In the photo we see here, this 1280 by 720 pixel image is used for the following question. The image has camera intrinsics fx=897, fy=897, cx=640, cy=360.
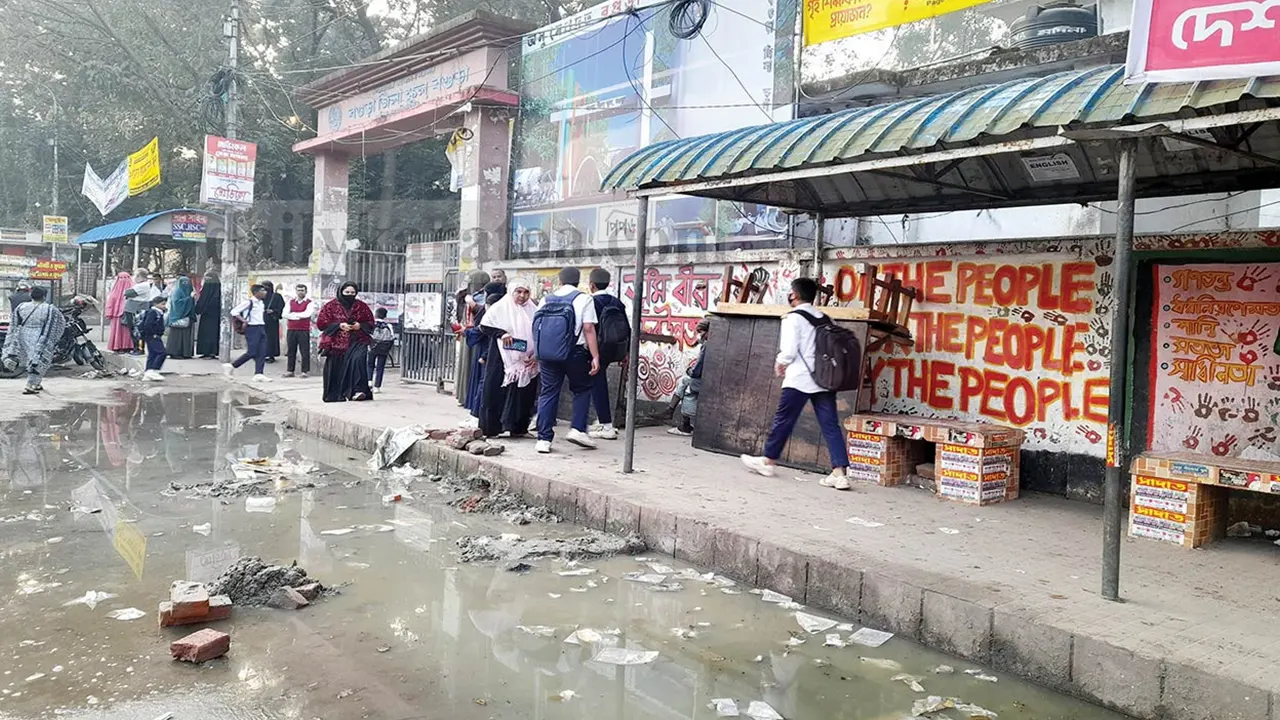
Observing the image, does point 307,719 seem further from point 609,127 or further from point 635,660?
point 609,127

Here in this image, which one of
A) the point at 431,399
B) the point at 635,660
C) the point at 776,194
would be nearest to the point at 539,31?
the point at 431,399

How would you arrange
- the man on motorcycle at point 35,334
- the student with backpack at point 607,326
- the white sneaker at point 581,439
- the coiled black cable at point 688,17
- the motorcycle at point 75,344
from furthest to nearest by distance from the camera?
the motorcycle at point 75,344, the man on motorcycle at point 35,334, the coiled black cable at point 688,17, the student with backpack at point 607,326, the white sneaker at point 581,439

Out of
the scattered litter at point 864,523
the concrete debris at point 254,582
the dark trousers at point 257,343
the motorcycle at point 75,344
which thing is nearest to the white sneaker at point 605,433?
the scattered litter at point 864,523

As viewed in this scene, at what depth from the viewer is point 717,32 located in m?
10.9

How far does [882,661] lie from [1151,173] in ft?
14.7

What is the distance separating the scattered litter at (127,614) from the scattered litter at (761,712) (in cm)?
289

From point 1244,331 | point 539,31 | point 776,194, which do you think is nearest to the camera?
point 1244,331

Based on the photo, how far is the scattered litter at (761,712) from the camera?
343 cm

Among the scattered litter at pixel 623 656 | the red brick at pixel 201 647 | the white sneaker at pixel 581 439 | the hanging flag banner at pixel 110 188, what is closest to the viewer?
the red brick at pixel 201 647

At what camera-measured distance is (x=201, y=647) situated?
3.72 metres

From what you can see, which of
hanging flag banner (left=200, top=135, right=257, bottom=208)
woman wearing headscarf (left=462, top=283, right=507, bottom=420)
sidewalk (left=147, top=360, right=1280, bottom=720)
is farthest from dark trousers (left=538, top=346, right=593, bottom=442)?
hanging flag banner (left=200, top=135, right=257, bottom=208)

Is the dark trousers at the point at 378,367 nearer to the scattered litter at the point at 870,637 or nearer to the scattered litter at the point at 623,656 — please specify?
the scattered litter at the point at 623,656

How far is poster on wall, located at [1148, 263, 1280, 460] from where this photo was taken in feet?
19.1

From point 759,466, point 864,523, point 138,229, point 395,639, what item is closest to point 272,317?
point 138,229
